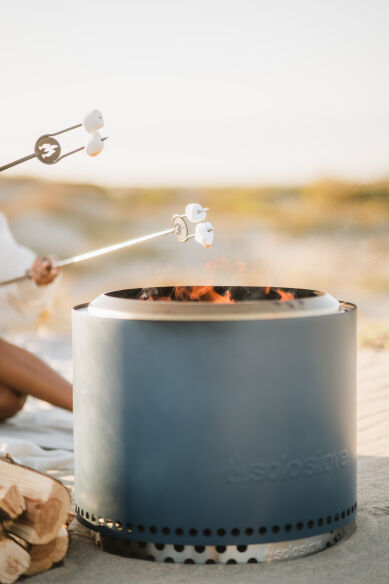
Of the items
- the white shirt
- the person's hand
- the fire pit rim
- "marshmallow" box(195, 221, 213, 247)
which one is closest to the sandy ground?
the fire pit rim

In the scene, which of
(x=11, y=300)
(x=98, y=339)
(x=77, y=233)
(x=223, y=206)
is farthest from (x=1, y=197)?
(x=98, y=339)

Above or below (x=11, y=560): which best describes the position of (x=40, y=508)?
above

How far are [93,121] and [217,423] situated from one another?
2.75 ft

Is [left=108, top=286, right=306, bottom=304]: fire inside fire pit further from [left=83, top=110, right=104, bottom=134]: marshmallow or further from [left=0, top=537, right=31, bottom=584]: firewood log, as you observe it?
[left=0, top=537, right=31, bottom=584]: firewood log

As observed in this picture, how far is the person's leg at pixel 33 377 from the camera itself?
3.21 meters

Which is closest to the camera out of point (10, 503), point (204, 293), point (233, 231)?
point (10, 503)

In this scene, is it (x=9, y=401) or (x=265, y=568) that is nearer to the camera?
(x=265, y=568)

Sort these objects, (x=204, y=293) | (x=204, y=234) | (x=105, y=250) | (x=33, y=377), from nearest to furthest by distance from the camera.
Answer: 1. (x=204, y=234)
2. (x=105, y=250)
3. (x=204, y=293)
4. (x=33, y=377)

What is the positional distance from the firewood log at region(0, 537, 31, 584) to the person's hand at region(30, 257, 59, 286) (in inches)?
59.1

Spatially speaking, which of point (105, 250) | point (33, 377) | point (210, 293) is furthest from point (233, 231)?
point (105, 250)

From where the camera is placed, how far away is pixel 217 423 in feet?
6.52

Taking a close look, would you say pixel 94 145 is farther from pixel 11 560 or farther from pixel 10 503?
pixel 11 560

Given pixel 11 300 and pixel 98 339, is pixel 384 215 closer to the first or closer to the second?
pixel 11 300

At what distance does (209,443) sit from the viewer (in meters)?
1.99
